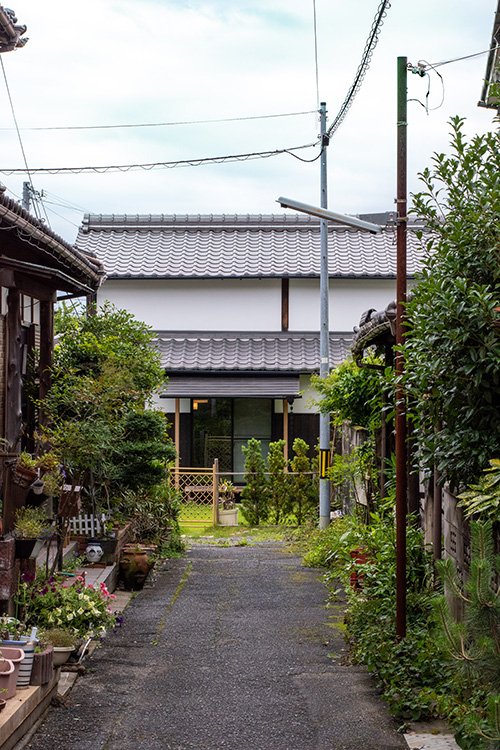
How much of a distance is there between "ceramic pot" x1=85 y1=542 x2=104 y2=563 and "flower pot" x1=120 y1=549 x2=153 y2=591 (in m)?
0.37

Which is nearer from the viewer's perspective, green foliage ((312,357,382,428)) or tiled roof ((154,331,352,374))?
green foliage ((312,357,382,428))

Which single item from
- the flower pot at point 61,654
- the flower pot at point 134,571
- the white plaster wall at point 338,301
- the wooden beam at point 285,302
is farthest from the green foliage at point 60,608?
the white plaster wall at point 338,301

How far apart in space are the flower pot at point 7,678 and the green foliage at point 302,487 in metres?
12.3

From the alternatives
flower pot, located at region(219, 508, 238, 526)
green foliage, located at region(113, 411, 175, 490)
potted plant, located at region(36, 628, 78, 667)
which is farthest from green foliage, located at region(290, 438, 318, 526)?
potted plant, located at region(36, 628, 78, 667)

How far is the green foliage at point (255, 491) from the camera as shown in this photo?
17812 mm

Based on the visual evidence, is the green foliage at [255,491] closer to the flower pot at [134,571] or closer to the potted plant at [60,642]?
the flower pot at [134,571]

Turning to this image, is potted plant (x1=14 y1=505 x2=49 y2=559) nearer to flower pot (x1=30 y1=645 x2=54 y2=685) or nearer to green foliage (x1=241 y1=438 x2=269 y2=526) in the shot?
flower pot (x1=30 y1=645 x2=54 y2=685)

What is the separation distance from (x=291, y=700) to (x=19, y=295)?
6213mm

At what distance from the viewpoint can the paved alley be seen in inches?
223

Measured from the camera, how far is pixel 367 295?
22219mm

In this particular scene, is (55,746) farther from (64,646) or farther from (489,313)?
(489,313)

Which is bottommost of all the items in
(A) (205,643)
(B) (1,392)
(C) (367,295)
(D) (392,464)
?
(A) (205,643)

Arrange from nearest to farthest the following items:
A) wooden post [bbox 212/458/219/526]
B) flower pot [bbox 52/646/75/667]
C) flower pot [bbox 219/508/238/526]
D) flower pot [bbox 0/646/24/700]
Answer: flower pot [bbox 0/646/24/700] < flower pot [bbox 52/646/75/667] < wooden post [bbox 212/458/219/526] < flower pot [bbox 219/508/238/526]

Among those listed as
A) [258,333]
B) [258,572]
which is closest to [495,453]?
[258,572]
